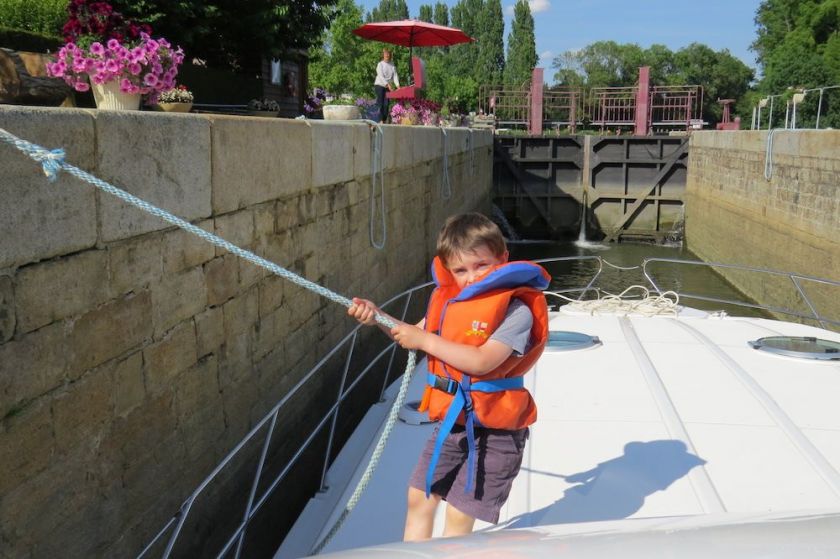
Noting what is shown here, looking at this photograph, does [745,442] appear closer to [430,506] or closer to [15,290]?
[430,506]

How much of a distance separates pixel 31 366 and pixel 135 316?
54 cm

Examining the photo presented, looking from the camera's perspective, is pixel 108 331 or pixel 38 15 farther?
pixel 38 15

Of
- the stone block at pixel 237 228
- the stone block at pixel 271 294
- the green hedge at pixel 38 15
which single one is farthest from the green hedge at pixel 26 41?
the stone block at pixel 237 228

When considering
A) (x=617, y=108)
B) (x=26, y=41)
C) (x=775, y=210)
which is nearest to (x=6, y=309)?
(x=26, y=41)

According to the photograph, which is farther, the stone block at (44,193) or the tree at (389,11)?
the tree at (389,11)

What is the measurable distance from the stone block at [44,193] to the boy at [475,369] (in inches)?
33.0

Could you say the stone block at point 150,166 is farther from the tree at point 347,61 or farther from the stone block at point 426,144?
the tree at point 347,61

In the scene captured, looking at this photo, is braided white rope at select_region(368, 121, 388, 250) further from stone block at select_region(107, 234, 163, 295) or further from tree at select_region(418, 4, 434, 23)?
tree at select_region(418, 4, 434, 23)

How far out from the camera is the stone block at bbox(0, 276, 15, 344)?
191 cm

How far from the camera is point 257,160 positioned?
11.9ft

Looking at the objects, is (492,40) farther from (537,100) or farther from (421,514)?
(421,514)

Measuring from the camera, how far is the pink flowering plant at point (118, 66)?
349 cm

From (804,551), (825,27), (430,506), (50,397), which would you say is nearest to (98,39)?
(50,397)

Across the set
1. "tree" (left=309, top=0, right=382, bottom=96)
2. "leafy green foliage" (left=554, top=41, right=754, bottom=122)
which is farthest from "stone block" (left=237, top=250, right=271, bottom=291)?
"leafy green foliage" (left=554, top=41, right=754, bottom=122)
